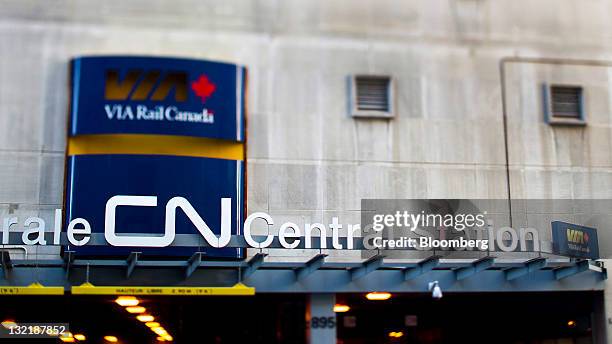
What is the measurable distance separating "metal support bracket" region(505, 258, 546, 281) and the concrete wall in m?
3.74

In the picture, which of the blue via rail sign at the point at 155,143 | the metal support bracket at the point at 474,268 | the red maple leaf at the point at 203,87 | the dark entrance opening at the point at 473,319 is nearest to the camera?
the metal support bracket at the point at 474,268

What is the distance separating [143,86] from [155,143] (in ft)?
5.01

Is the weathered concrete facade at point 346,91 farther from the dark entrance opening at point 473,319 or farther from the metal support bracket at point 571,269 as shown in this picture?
the metal support bracket at point 571,269

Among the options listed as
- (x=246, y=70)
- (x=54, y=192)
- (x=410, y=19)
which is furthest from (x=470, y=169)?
(x=54, y=192)

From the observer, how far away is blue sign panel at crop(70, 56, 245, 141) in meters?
22.9

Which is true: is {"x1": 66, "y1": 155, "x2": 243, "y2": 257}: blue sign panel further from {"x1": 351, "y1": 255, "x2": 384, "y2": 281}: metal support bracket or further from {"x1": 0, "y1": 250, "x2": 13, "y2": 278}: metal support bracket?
{"x1": 351, "y1": 255, "x2": 384, "y2": 281}: metal support bracket

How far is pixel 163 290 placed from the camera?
755 inches

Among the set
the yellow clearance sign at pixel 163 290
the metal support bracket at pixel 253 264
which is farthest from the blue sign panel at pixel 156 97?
the yellow clearance sign at pixel 163 290

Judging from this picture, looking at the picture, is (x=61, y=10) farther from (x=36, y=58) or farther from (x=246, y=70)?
(x=246, y=70)

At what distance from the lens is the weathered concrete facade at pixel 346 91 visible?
23266 millimetres

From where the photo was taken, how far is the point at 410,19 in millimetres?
25156

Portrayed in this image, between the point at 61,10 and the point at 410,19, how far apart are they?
918cm

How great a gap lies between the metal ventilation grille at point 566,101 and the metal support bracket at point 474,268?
6.74 m

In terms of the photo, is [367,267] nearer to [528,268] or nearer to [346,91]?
[528,268]
